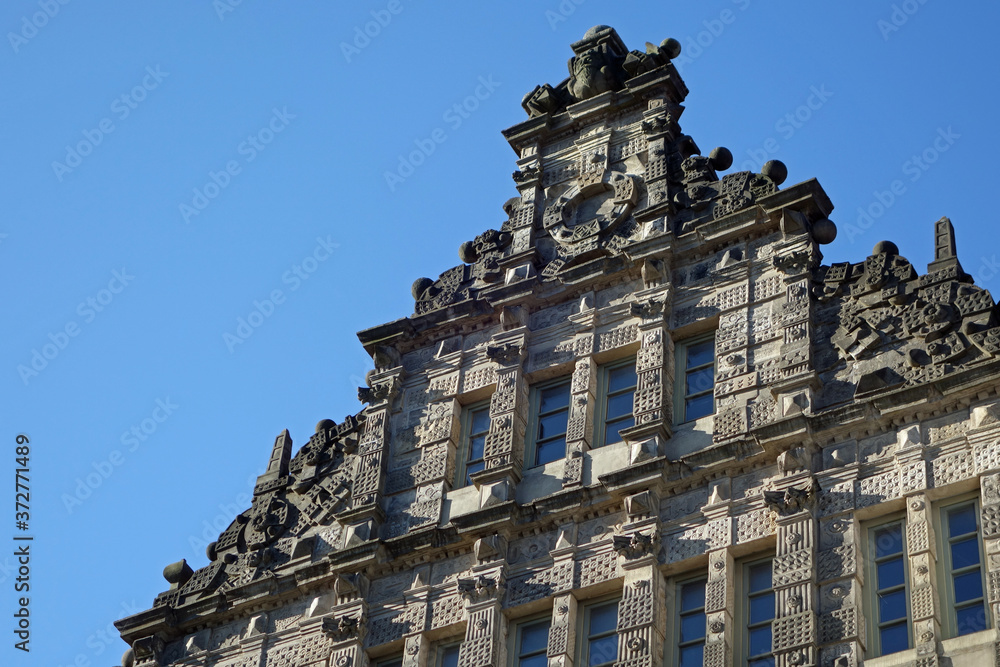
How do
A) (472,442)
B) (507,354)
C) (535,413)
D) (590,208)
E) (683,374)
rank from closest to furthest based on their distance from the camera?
1. (683,374)
2. (535,413)
3. (472,442)
4. (507,354)
5. (590,208)

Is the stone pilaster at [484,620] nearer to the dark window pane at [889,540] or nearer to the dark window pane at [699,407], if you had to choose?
the dark window pane at [699,407]

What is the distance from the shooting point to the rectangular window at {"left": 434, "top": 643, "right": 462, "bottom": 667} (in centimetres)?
2283

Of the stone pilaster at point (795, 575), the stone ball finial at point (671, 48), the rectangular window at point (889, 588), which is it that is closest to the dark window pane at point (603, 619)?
the stone pilaster at point (795, 575)

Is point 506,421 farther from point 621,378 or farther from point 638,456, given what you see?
point 638,456

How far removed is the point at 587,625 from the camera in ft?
72.5

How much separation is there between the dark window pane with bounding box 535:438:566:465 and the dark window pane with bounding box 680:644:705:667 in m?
3.59

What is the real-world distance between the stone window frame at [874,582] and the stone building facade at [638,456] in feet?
0.11

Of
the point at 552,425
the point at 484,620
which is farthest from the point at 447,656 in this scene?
the point at 552,425

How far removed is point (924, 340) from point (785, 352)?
166cm

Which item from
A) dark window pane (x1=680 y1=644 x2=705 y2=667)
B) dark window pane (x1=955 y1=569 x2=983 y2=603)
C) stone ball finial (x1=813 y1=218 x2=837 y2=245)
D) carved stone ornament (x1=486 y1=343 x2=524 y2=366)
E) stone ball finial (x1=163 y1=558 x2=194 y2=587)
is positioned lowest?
dark window pane (x1=680 y1=644 x2=705 y2=667)

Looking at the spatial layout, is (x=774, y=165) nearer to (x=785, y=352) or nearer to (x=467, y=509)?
(x=785, y=352)

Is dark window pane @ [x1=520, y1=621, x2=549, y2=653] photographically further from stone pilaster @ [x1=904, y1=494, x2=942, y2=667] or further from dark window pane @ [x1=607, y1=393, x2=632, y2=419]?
stone pilaster @ [x1=904, y1=494, x2=942, y2=667]

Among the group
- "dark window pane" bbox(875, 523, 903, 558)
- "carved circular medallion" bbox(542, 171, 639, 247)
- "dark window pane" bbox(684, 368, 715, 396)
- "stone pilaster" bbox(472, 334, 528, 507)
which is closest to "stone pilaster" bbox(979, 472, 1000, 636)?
"dark window pane" bbox(875, 523, 903, 558)

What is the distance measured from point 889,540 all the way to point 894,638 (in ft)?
4.29
